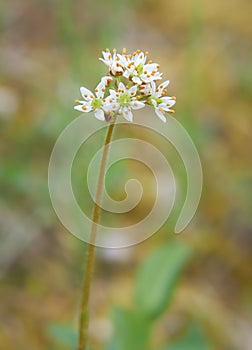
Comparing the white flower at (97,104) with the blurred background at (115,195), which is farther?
the blurred background at (115,195)

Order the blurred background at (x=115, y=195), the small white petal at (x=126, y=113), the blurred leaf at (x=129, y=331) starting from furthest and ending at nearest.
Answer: the blurred background at (x=115, y=195)
the blurred leaf at (x=129, y=331)
the small white petal at (x=126, y=113)

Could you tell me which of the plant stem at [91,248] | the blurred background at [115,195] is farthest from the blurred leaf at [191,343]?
the plant stem at [91,248]

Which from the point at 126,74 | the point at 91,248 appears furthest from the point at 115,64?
the point at 91,248

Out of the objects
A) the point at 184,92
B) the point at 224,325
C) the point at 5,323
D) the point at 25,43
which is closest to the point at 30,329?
the point at 5,323

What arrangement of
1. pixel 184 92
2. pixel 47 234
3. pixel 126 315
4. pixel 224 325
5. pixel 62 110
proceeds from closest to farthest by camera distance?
1. pixel 126 315
2. pixel 224 325
3. pixel 47 234
4. pixel 62 110
5. pixel 184 92

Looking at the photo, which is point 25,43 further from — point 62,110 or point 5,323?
point 5,323

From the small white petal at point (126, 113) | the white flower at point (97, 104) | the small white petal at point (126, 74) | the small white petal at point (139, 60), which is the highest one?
the small white petal at point (139, 60)

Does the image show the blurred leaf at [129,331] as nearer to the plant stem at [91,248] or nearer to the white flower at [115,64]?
the plant stem at [91,248]

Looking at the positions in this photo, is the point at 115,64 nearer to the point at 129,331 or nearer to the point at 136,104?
the point at 136,104
